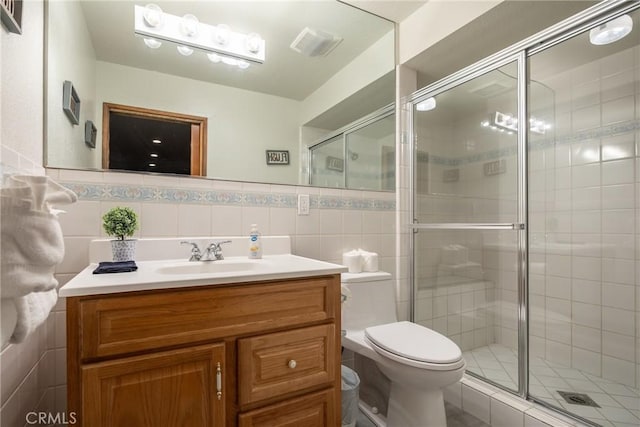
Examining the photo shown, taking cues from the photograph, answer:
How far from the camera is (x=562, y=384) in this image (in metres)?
1.74

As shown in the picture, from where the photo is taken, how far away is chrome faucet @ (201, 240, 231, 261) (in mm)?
1358

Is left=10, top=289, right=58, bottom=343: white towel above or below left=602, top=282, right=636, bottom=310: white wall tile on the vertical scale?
above

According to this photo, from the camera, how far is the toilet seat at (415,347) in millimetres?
1234

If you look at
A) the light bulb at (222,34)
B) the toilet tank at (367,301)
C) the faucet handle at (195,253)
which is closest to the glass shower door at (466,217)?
the toilet tank at (367,301)

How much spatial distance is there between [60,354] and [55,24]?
4.39 feet

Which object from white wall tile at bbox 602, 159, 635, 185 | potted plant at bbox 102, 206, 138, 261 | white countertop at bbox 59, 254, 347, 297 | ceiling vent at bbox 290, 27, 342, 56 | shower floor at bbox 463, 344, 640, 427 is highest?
ceiling vent at bbox 290, 27, 342, 56

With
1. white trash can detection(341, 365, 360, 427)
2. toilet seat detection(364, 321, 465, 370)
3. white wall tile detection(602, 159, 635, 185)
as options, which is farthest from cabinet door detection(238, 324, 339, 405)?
white wall tile detection(602, 159, 635, 185)

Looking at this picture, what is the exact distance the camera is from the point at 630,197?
1.79 m

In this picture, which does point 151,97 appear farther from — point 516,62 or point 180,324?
point 516,62

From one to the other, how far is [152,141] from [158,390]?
3.47 feet

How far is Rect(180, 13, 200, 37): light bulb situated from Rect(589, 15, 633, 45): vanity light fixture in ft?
6.15

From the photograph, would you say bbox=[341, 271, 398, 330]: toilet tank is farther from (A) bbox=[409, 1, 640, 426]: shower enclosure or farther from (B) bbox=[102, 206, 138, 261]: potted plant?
(B) bbox=[102, 206, 138, 261]: potted plant

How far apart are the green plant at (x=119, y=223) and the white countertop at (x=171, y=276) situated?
0.49 ft

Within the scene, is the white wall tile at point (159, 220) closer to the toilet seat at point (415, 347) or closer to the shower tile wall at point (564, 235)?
the toilet seat at point (415, 347)
